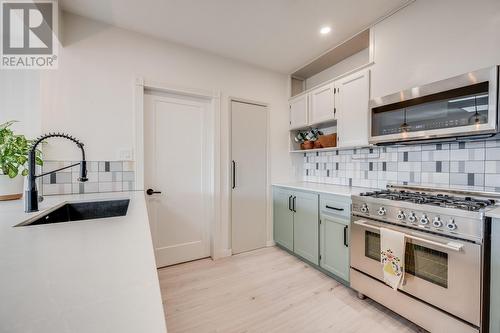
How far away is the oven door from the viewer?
1.32 m

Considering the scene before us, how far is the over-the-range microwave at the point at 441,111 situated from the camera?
4.72ft

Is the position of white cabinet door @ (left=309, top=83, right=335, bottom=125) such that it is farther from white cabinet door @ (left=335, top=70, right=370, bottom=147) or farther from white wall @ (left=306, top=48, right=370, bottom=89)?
white wall @ (left=306, top=48, right=370, bottom=89)

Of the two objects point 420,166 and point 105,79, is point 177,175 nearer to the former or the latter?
point 105,79

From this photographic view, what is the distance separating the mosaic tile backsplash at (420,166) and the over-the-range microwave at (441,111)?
24 centimetres

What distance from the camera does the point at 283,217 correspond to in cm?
297

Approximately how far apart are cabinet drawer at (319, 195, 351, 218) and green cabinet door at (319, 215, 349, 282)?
0.06 meters

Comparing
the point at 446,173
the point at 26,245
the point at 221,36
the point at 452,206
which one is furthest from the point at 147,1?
the point at 446,173

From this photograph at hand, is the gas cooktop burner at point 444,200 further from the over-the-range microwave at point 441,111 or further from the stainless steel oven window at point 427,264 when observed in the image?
the over-the-range microwave at point 441,111

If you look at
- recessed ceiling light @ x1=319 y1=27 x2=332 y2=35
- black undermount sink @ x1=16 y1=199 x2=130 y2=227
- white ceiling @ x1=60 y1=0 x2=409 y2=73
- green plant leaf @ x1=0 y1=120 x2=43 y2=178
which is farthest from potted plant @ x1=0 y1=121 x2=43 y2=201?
recessed ceiling light @ x1=319 y1=27 x2=332 y2=35

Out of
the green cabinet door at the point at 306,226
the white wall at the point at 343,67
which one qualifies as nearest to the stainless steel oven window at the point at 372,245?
the green cabinet door at the point at 306,226

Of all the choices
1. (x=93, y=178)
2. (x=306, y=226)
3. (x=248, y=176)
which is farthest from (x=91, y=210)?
(x=306, y=226)

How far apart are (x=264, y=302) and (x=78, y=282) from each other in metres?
1.75

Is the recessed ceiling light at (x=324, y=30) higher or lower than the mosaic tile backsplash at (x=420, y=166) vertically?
higher

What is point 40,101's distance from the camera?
1.92 metres
